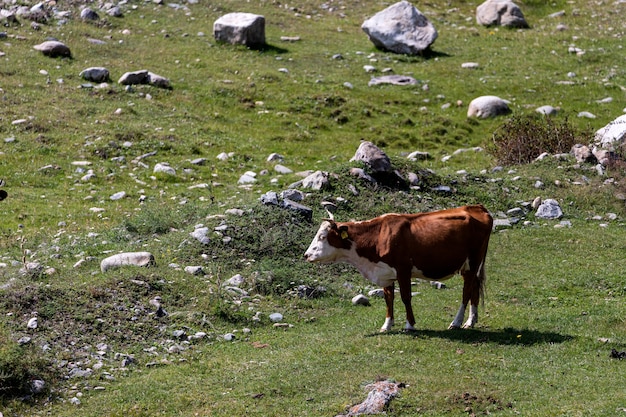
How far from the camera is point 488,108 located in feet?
106

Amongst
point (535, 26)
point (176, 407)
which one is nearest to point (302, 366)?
point (176, 407)

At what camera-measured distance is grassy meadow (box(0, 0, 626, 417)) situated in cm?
1260

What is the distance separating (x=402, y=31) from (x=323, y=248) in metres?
25.1

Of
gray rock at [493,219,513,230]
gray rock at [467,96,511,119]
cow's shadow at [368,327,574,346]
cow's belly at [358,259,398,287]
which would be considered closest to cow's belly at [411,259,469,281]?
cow's belly at [358,259,398,287]

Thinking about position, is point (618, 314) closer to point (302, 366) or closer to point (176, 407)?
point (302, 366)

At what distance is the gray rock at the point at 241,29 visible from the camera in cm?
3747

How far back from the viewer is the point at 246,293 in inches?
672

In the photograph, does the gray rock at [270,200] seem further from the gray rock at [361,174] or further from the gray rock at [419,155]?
the gray rock at [419,155]

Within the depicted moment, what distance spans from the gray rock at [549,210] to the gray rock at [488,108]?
33.4 feet

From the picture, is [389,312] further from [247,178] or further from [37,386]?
[247,178]

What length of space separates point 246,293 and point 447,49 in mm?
25049

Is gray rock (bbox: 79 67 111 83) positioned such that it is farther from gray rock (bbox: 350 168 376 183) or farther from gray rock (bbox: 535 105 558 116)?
gray rock (bbox: 535 105 558 116)

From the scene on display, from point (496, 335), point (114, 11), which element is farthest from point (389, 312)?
point (114, 11)

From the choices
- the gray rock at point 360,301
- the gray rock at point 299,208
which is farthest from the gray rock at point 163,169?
the gray rock at point 360,301
